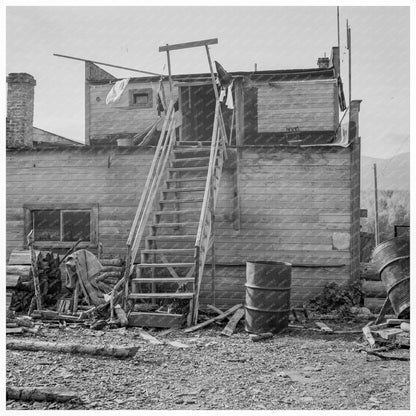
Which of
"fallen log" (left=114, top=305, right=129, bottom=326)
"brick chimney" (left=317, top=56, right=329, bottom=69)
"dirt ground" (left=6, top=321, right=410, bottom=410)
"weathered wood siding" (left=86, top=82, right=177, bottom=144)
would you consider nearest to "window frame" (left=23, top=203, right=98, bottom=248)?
"fallen log" (left=114, top=305, right=129, bottom=326)

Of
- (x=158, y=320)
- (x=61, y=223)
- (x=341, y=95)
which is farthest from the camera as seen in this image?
(x=341, y=95)

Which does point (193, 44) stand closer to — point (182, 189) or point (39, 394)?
point (182, 189)

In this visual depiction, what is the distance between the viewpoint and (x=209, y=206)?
37.1 ft

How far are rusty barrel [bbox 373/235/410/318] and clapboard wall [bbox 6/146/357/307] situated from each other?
2.82m

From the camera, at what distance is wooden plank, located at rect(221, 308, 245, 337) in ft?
29.4

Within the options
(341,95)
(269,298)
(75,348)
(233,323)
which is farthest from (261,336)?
(341,95)

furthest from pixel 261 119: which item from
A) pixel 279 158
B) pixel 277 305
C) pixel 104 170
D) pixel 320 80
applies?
pixel 277 305

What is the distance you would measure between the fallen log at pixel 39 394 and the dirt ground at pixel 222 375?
0.07 meters

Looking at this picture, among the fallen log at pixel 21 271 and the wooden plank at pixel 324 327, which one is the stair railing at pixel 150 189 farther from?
the wooden plank at pixel 324 327

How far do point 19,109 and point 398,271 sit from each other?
1064cm

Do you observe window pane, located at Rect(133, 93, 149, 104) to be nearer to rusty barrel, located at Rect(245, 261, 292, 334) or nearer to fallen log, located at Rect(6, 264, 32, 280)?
fallen log, located at Rect(6, 264, 32, 280)

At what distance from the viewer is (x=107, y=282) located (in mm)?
11508

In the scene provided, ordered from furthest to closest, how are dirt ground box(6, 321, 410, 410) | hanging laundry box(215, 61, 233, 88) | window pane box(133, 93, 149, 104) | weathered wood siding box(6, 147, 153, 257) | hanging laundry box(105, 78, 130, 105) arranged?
1. window pane box(133, 93, 149, 104)
2. hanging laundry box(105, 78, 130, 105)
3. hanging laundry box(215, 61, 233, 88)
4. weathered wood siding box(6, 147, 153, 257)
5. dirt ground box(6, 321, 410, 410)
